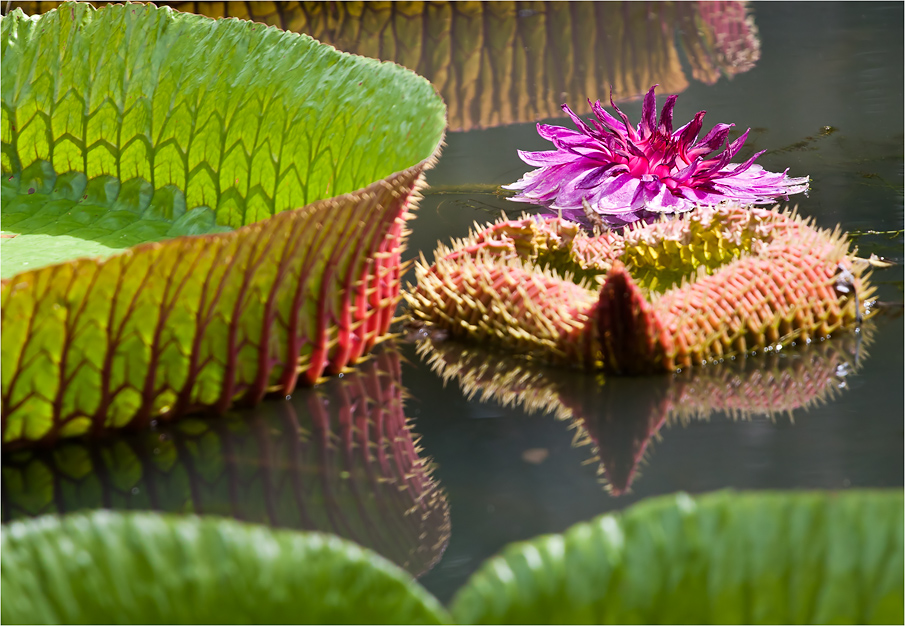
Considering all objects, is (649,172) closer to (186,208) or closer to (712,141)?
(712,141)

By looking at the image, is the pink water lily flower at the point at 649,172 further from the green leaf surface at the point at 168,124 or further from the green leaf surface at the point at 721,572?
the green leaf surface at the point at 721,572

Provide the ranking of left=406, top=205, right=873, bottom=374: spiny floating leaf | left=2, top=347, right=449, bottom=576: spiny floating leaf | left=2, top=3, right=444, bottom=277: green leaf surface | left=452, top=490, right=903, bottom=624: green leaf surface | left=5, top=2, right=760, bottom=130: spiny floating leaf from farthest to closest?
left=5, top=2, right=760, bottom=130: spiny floating leaf < left=2, top=3, right=444, bottom=277: green leaf surface < left=406, top=205, right=873, bottom=374: spiny floating leaf < left=2, top=347, right=449, bottom=576: spiny floating leaf < left=452, top=490, right=903, bottom=624: green leaf surface

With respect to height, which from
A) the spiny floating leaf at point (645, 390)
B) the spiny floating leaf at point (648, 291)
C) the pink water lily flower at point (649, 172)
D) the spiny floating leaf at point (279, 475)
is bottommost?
the spiny floating leaf at point (279, 475)

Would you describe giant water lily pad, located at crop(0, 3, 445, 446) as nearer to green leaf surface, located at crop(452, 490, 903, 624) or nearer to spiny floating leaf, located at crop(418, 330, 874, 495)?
spiny floating leaf, located at crop(418, 330, 874, 495)

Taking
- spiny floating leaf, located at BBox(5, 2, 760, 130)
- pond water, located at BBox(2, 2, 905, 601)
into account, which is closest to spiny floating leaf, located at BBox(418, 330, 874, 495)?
pond water, located at BBox(2, 2, 905, 601)

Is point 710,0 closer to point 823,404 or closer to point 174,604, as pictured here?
point 823,404

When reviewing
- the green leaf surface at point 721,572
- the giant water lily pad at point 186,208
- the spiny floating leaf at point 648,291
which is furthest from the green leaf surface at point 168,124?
the green leaf surface at point 721,572
